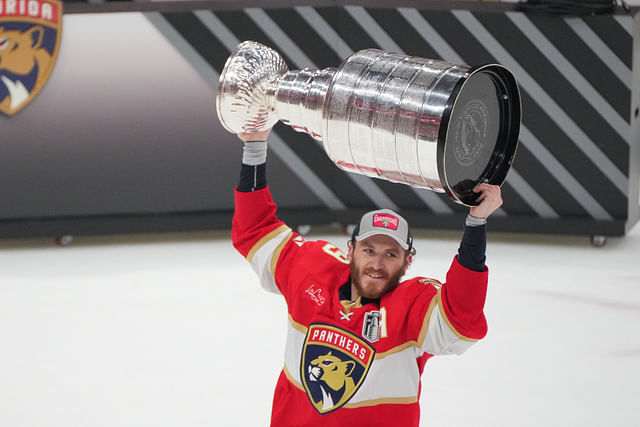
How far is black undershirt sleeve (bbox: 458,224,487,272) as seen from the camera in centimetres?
201

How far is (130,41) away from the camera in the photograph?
505cm

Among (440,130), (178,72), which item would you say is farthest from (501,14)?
(440,130)

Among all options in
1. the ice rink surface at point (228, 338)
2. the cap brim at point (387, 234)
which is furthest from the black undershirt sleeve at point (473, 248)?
the ice rink surface at point (228, 338)

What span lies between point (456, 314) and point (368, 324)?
0.24m

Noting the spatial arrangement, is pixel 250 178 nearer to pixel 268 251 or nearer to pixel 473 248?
pixel 268 251

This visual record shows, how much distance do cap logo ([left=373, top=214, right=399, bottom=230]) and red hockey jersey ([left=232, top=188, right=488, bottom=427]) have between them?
0.15 m

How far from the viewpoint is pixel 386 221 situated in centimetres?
230

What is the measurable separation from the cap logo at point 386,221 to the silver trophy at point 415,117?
0.35m

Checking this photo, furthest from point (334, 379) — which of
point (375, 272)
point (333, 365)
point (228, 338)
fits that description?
point (228, 338)

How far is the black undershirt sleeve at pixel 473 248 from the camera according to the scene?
2006 mm

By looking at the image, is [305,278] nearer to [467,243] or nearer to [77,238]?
[467,243]

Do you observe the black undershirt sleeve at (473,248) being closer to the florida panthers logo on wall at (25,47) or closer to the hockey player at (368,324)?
the hockey player at (368,324)

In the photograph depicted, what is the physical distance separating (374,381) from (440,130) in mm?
728

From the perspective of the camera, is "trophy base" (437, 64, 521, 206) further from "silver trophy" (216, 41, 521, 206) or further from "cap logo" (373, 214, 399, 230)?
"cap logo" (373, 214, 399, 230)
